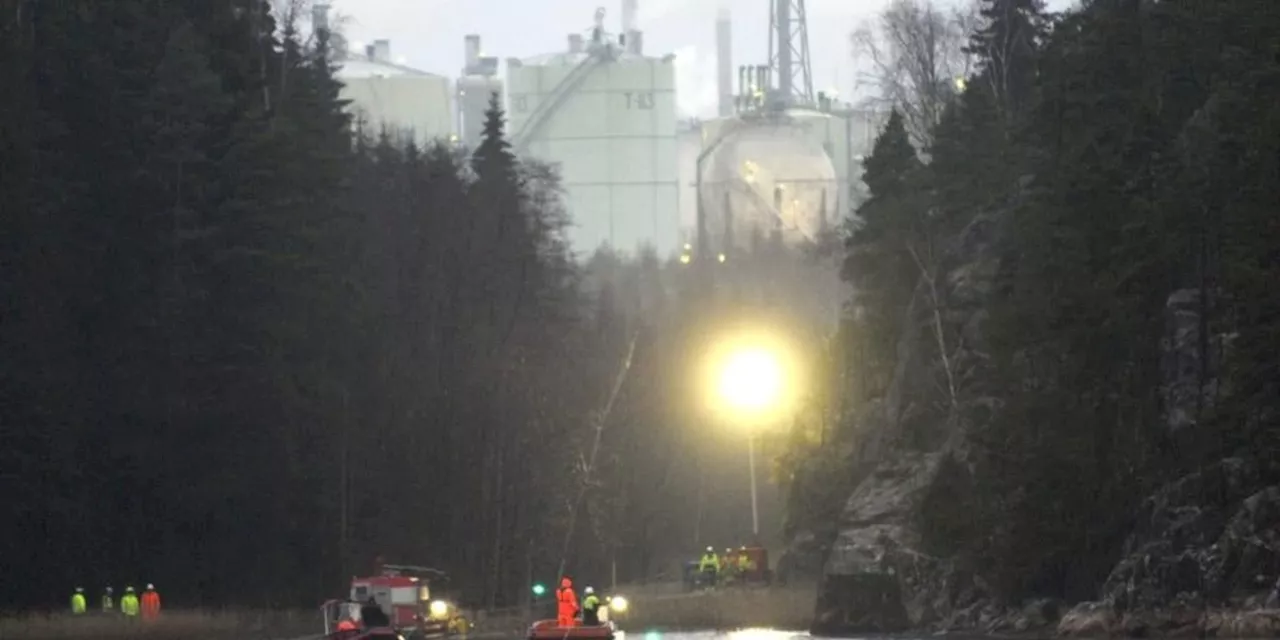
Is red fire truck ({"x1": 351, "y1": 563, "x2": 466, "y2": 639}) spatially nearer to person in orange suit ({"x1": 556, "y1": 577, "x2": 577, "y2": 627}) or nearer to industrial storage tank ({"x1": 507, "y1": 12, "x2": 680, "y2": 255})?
person in orange suit ({"x1": 556, "y1": 577, "x2": 577, "y2": 627})

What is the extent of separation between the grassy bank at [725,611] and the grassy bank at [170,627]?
35.1 feet

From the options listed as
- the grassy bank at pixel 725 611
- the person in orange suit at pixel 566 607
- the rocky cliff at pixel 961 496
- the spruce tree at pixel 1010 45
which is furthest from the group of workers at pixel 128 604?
the spruce tree at pixel 1010 45

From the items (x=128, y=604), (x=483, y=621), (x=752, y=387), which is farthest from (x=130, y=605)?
(x=752, y=387)

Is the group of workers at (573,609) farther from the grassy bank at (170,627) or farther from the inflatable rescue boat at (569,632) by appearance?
the grassy bank at (170,627)

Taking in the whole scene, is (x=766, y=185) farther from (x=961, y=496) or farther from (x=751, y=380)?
(x=961, y=496)

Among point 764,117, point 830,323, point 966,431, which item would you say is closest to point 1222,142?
point 966,431

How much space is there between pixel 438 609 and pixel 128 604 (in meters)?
9.07

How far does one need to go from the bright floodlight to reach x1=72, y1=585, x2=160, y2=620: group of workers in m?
59.6

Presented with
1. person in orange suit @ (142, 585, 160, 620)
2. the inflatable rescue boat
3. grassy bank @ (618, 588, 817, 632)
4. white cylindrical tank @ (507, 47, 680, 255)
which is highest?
white cylindrical tank @ (507, 47, 680, 255)

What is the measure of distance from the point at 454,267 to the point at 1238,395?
56.7 metres

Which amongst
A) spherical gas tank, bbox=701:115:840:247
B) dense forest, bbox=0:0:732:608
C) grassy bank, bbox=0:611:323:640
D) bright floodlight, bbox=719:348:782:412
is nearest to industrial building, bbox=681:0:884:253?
spherical gas tank, bbox=701:115:840:247

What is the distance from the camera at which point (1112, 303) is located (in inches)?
2672

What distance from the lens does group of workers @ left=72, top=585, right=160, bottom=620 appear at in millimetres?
73062

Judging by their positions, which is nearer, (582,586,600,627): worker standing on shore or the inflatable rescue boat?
the inflatable rescue boat
